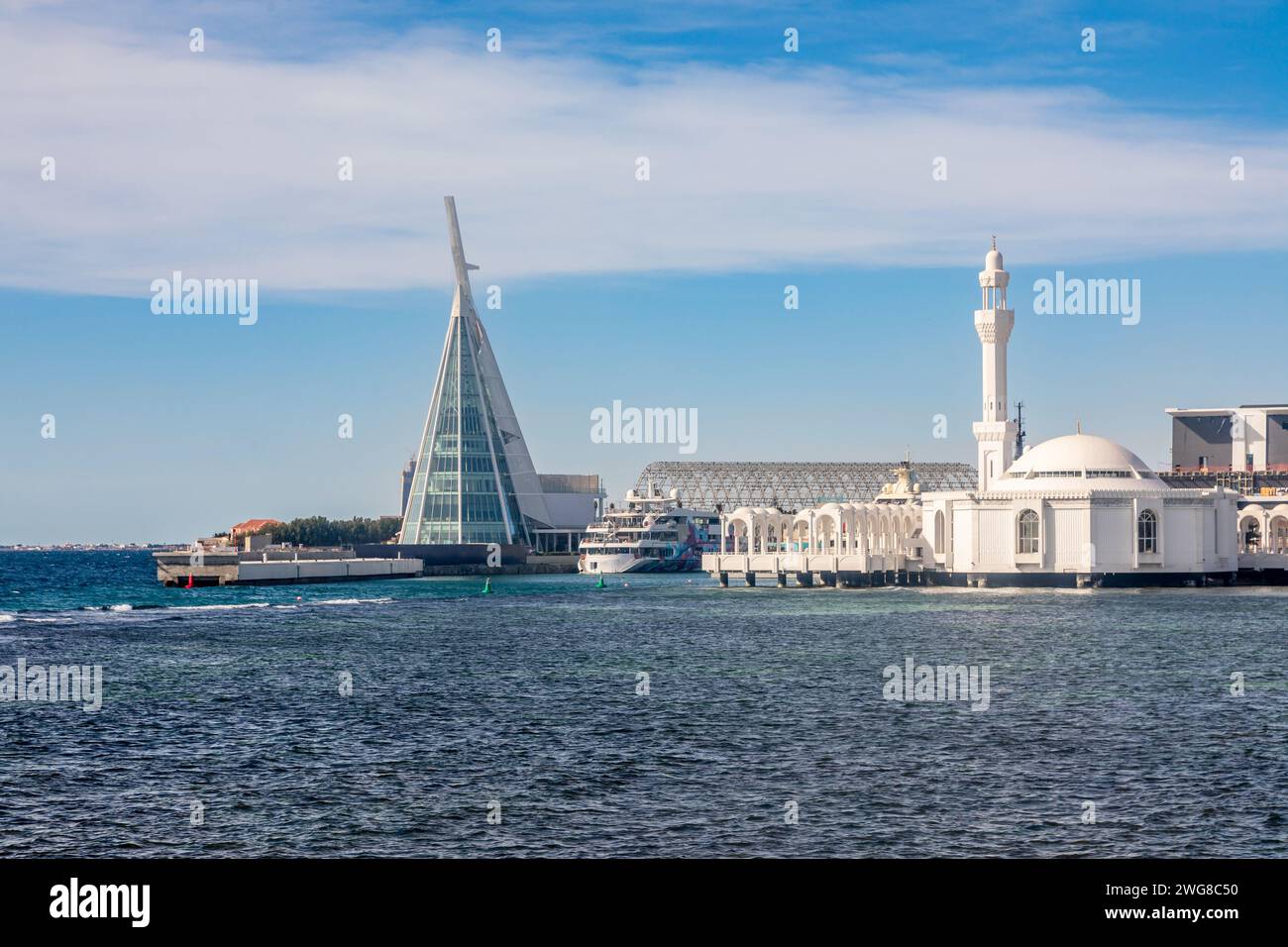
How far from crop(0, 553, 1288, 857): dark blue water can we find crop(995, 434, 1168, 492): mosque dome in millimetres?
54279

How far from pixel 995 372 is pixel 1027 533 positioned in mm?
23405

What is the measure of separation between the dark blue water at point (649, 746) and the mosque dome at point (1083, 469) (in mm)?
54279

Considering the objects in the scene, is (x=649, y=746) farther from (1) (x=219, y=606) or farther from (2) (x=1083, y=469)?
(2) (x=1083, y=469)

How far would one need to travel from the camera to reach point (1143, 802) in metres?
29.6

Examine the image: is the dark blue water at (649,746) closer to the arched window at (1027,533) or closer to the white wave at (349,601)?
the white wave at (349,601)

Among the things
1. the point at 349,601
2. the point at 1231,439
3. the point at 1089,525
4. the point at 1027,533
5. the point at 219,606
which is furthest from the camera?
the point at 1231,439

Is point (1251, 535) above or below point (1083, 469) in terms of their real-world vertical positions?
below

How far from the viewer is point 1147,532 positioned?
133875mm

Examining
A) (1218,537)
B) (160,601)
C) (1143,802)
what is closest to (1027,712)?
(1143,802)

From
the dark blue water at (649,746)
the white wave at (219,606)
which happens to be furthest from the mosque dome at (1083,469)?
the white wave at (219,606)

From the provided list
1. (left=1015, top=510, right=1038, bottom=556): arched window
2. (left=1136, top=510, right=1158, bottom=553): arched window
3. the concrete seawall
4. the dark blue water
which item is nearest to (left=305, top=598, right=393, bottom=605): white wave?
the dark blue water

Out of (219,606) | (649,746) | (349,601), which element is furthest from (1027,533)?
(649,746)

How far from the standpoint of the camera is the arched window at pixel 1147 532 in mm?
133000
